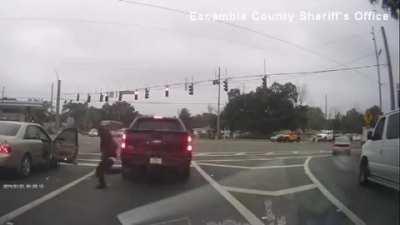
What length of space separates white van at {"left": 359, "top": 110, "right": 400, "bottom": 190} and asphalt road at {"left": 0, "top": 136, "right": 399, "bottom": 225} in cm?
29

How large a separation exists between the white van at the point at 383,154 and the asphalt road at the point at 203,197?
294mm

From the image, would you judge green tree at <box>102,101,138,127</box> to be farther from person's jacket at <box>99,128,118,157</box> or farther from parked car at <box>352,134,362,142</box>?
parked car at <box>352,134,362,142</box>

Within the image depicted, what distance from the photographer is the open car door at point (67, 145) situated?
12709 mm

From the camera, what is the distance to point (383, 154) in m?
9.72

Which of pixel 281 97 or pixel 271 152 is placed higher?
pixel 281 97

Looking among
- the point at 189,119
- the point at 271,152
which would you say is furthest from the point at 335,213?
the point at 271,152

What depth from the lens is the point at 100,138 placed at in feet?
36.6

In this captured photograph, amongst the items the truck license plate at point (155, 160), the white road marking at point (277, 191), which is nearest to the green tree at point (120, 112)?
the truck license plate at point (155, 160)

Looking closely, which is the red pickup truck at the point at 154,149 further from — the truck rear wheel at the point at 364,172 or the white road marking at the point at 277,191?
the truck rear wheel at the point at 364,172

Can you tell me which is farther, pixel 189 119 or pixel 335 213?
pixel 189 119

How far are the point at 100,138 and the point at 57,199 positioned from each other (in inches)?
88.0

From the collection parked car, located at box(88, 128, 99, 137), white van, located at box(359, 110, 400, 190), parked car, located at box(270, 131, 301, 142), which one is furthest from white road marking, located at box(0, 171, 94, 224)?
parked car, located at box(270, 131, 301, 142)

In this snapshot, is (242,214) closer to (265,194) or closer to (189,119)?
(265,194)

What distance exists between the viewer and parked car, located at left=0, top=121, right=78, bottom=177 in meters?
11.1
